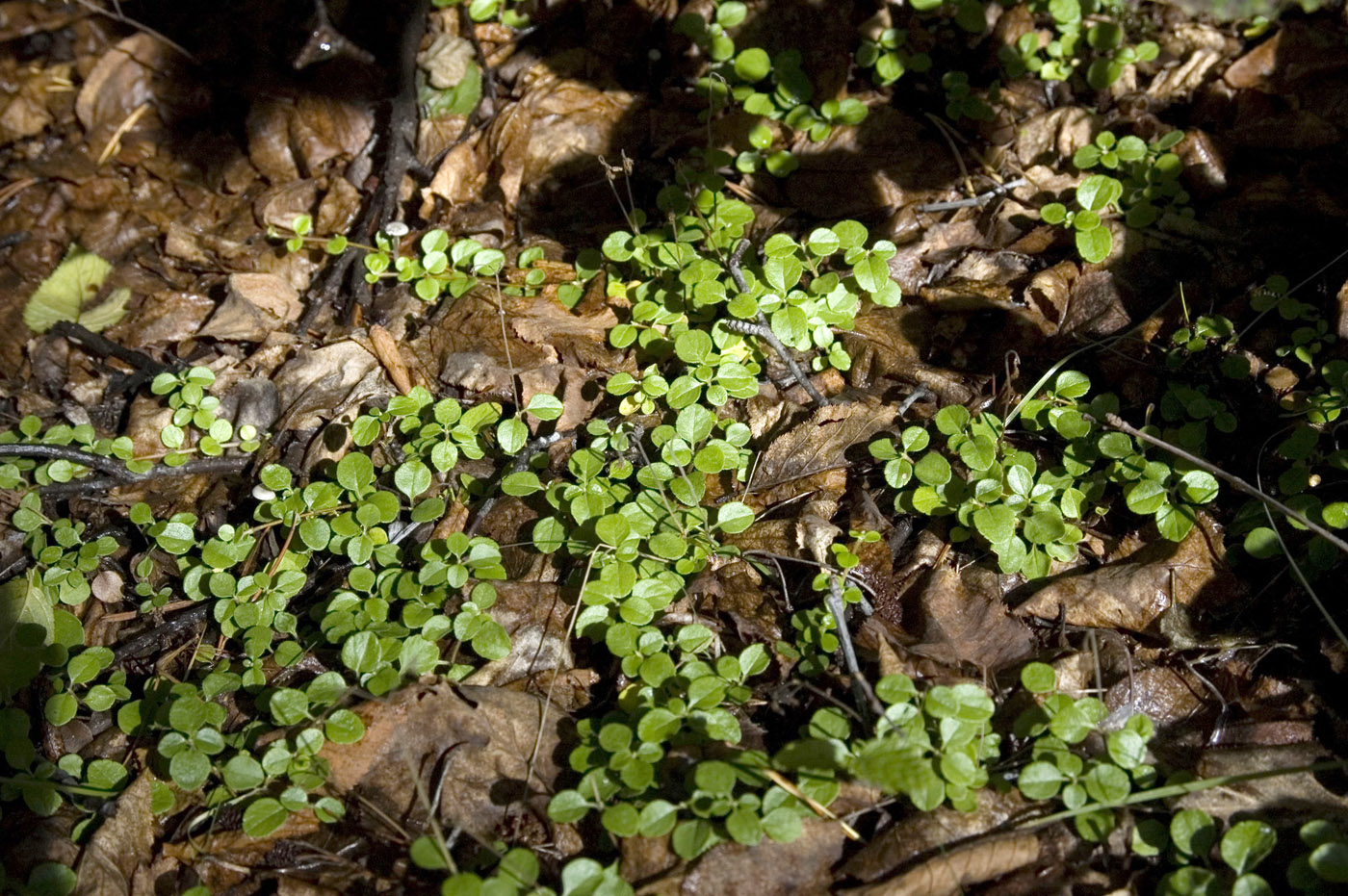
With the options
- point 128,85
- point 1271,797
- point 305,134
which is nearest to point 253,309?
point 305,134

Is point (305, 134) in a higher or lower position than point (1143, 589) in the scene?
higher

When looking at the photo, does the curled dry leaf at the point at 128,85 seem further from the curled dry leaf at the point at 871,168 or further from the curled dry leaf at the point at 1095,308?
the curled dry leaf at the point at 1095,308

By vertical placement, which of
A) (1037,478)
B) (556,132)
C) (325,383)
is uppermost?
(556,132)

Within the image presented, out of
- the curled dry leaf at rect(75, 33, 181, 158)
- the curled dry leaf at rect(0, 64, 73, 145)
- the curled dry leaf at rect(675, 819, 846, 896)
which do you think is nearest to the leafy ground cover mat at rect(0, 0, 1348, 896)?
the curled dry leaf at rect(675, 819, 846, 896)

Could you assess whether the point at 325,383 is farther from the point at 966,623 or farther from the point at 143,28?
the point at 143,28

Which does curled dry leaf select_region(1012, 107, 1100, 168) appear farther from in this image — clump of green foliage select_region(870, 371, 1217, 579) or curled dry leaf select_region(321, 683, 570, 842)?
curled dry leaf select_region(321, 683, 570, 842)

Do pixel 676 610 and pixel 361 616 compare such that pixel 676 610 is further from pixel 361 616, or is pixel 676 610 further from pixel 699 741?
pixel 361 616

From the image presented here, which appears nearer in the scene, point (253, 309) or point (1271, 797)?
point (1271, 797)

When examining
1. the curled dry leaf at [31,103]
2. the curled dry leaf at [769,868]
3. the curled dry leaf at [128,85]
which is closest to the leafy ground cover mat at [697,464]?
the curled dry leaf at [769,868]

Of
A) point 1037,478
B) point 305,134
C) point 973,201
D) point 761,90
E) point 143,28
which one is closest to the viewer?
point 1037,478
